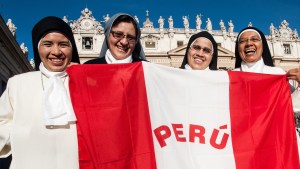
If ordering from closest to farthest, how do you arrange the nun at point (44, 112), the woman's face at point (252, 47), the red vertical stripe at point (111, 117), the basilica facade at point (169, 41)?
1. the nun at point (44, 112)
2. the red vertical stripe at point (111, 117)
3. the woman's face at point (252, 47)
4. the basilica facade at point (169, 41)

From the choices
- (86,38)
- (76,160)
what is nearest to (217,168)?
(76,160)

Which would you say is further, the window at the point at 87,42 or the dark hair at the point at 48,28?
the window at the point at 87,42

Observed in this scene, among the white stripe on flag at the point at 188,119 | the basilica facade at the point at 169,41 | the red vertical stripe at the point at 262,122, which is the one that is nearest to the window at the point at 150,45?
the basilica facade at the point at 169,41

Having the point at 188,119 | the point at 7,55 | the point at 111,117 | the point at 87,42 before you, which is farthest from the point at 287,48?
the point at 111,117

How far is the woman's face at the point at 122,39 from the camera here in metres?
3.30

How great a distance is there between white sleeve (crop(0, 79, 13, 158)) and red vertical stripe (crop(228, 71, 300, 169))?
211 cm

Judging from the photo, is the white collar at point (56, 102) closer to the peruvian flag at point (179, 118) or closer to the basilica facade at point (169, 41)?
the peruvian flag at point (179, 118)

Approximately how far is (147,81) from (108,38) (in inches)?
25.1

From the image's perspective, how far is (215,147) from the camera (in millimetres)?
3248

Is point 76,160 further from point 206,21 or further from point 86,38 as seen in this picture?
point 206,21

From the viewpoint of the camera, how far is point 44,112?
250cm

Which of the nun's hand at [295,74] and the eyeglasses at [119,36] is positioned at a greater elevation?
the eyeglasses at [119,36]

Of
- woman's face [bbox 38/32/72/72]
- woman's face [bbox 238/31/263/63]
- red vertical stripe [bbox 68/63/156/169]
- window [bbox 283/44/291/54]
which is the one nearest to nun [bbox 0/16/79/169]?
woman's face [bbox 38/32/72/72]

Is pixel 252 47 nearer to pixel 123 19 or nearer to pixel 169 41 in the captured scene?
pixel 123 19
